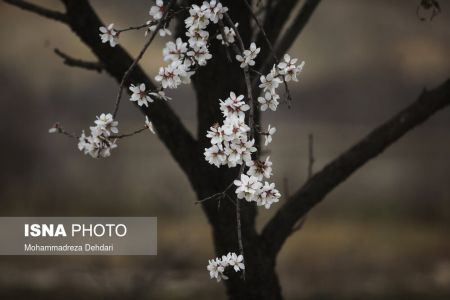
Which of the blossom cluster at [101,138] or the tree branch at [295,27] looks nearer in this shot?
the blossom cluster at [101,138]

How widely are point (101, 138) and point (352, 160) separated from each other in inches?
36.3

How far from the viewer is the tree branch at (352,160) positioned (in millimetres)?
1923

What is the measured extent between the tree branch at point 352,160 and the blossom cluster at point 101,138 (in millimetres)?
744

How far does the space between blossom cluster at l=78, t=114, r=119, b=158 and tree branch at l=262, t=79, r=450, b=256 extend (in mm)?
744

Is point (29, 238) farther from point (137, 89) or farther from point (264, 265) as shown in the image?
point (137, 89)

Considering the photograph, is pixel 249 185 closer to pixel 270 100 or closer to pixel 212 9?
pixel 270 100

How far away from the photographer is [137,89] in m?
1.33

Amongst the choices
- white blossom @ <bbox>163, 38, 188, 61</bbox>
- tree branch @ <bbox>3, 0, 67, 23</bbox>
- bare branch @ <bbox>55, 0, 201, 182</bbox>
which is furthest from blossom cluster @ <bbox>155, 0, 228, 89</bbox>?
tree branch @ <bbox>3, 0, 67, 23</bbox>

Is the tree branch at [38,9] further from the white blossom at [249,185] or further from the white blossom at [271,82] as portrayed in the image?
the white blossom at [249,185]

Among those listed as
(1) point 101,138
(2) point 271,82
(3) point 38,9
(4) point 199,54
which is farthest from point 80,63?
(2) point 271,82

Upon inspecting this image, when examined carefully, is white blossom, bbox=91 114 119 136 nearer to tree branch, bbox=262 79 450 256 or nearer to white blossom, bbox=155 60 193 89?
white blossom, bbox=155 60 193 89

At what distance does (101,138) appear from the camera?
1.36 m

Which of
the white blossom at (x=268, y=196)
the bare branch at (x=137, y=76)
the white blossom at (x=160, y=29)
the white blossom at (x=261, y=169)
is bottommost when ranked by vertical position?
the white blossom at (x=268, y=196)

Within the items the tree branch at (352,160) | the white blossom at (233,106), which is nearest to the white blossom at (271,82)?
the white blossom at (233,106)
